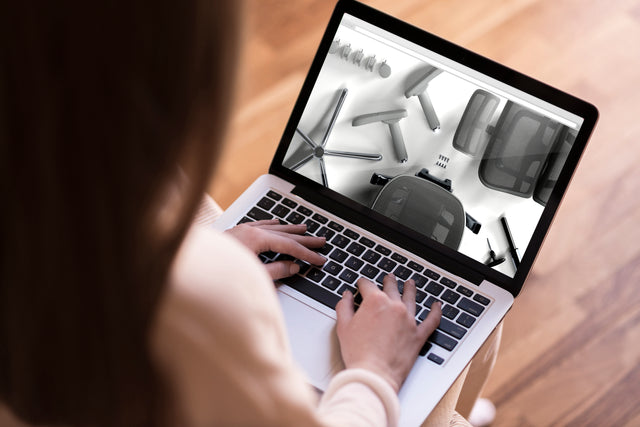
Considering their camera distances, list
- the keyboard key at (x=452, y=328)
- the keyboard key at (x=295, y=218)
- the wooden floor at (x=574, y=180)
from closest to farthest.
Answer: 1. the keyboard key at (x=452, y=328)
2. the keyboard key at (x=295, y=218)
3. the wooden floor at (x=574, y=180)

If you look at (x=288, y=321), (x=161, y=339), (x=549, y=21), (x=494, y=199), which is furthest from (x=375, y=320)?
(x=549, y=21)

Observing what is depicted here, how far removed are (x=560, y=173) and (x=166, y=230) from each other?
1.89ft

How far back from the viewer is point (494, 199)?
895mm

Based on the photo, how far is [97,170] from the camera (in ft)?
1.13

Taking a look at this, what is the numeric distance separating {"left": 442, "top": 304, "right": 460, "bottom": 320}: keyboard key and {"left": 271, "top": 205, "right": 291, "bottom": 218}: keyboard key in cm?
24

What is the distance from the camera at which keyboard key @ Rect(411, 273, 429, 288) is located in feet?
2.85

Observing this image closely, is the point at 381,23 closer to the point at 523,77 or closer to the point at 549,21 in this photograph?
the point at 523,77

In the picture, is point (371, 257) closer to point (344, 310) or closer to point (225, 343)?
point (344, 310)

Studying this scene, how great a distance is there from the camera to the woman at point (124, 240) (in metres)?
0.32

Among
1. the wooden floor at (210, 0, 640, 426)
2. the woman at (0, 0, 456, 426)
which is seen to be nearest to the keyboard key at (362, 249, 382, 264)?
the woman at (0, 0, 456, 426)

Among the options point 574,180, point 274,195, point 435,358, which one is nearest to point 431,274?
point 435,358

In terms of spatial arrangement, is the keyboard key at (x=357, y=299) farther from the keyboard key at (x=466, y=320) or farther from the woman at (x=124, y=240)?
the woman at (x=124, y=240)

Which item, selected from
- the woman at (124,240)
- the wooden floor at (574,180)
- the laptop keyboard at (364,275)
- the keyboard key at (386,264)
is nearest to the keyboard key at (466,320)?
the laptop keyboard at (364,275)

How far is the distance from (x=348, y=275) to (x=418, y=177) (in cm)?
17
